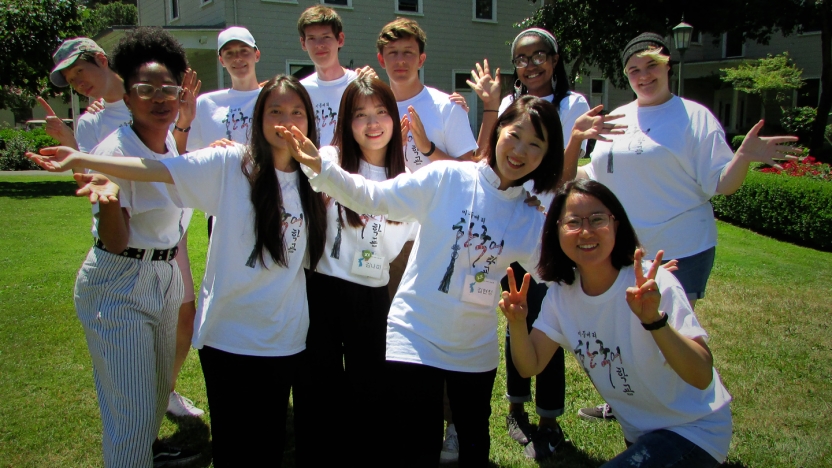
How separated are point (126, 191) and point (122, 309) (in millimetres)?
550

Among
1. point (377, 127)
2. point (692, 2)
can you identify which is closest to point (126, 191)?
point (377, 127)

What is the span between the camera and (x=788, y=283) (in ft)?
24.2

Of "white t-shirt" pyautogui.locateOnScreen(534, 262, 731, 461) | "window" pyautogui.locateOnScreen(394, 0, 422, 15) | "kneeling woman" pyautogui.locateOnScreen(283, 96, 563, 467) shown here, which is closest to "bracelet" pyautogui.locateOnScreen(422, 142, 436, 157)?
"kneeling woman" pyautogui.locateOnScreen(283, 96, 563, 467)

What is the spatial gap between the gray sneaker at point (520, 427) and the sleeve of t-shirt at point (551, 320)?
1256 millimetres

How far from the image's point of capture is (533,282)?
3514 mm

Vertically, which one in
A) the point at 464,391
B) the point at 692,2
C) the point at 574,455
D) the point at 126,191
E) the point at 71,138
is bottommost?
the point at 574,455

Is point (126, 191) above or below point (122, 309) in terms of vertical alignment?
above

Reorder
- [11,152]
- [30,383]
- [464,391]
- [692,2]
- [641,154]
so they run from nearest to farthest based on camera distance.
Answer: [464,391], [641,154], [30,383], [692,2], [11,152]

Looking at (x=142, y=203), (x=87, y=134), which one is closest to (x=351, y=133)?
(x=142, y=203)

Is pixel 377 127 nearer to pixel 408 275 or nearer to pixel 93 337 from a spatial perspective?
pixel 408 275

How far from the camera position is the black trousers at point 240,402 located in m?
2.68

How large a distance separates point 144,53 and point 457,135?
1.80m

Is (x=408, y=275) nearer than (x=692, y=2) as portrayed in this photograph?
Yes

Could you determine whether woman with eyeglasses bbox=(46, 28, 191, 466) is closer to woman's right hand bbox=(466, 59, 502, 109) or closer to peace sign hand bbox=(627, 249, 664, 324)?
woman's right hand bbox=(466, 59, 502, 109)
